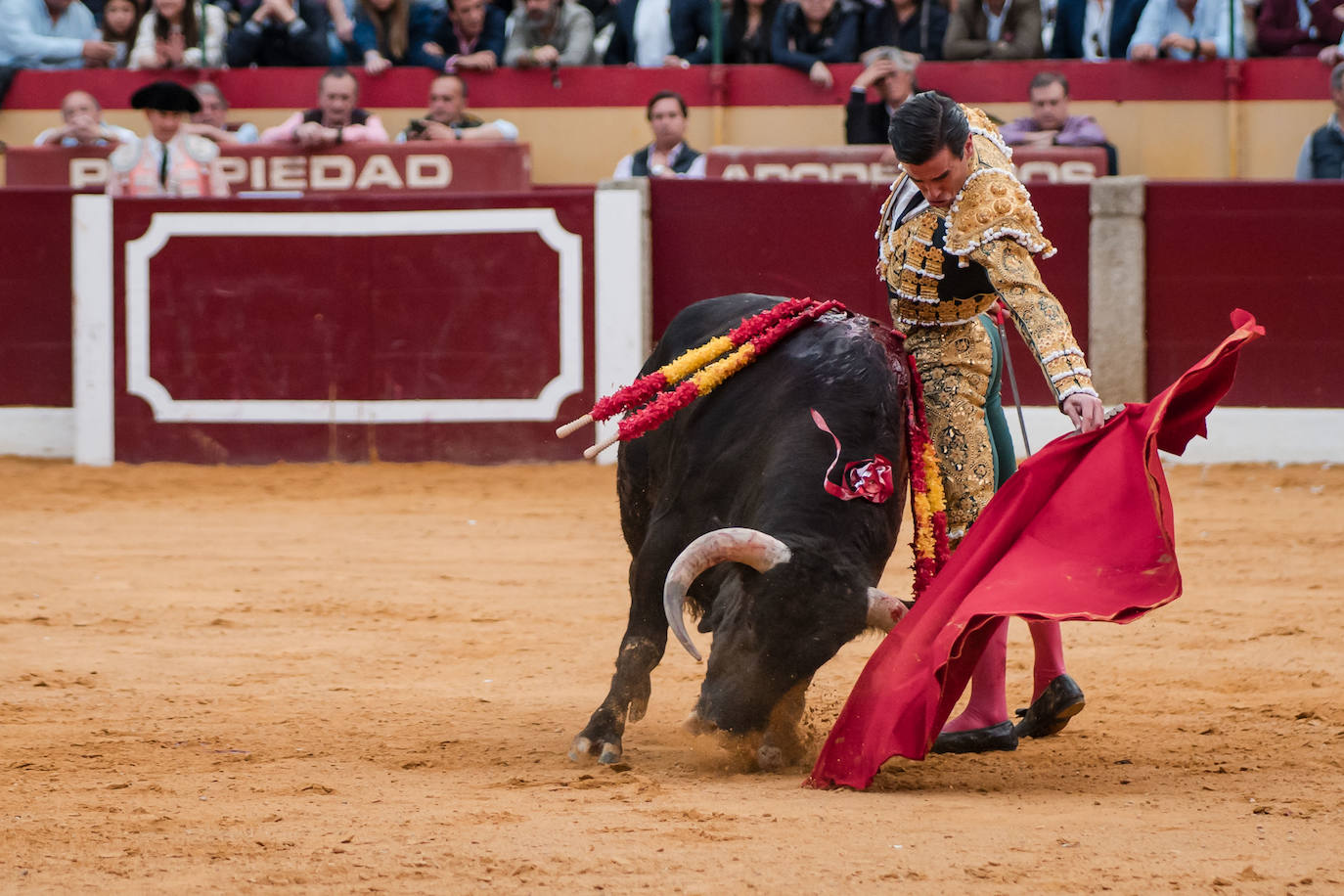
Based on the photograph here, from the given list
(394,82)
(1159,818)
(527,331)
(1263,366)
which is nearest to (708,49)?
(394,82)

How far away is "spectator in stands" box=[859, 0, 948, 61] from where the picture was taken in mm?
9016

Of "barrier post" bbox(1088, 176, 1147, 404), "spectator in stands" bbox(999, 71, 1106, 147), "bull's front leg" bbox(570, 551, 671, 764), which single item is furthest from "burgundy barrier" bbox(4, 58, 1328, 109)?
"bull's front leg" bbox(570, 551, 671, 764)

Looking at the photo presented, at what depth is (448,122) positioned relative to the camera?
9008 millimetres

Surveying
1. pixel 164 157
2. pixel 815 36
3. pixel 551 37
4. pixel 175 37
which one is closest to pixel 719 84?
pixel 815 36

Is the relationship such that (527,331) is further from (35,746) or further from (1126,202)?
(35,746)

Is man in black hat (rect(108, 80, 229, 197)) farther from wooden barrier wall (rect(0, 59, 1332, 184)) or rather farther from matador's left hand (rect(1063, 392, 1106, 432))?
matador's left hand (rect(1063, 392, 1106, 432))

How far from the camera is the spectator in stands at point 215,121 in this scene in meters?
9.20

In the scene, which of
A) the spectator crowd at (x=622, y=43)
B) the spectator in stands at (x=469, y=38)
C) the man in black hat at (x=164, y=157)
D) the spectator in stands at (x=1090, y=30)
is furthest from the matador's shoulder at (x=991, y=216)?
the spectator in stands at (x=469, y=38)

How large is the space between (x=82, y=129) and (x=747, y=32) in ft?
11.4

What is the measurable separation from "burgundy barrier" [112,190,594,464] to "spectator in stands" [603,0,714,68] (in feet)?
6.73

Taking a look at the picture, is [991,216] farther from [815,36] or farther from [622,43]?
[622,43]

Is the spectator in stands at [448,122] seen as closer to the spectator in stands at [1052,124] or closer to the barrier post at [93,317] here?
the barrier post at [93,317]

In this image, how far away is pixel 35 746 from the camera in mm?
3436

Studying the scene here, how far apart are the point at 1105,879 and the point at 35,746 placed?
2.07 metres
